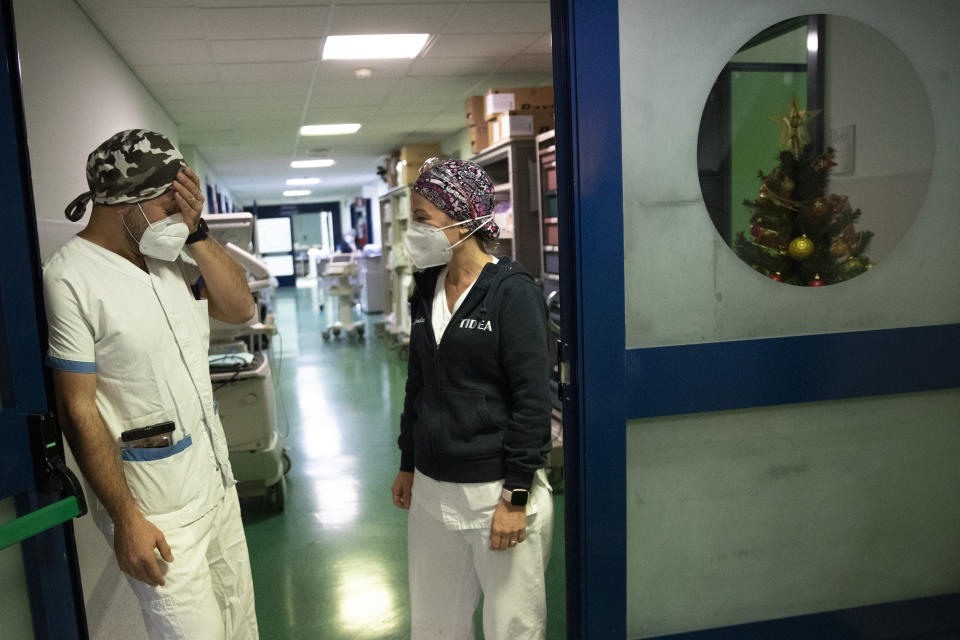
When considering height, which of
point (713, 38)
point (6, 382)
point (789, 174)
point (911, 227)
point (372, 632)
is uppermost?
point (713, 38)

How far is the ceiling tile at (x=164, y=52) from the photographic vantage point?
4.30 m

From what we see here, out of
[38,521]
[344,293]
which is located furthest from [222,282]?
[344,293]

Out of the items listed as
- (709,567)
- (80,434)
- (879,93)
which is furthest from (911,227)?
(80,434)

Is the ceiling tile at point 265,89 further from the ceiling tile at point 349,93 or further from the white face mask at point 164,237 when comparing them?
the white face mask at point 164,237

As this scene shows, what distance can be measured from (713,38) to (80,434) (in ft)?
5.66

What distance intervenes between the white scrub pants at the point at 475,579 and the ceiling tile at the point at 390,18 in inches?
117

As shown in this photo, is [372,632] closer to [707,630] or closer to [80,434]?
[707,630]

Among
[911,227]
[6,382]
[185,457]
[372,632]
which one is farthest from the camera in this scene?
[372,632]

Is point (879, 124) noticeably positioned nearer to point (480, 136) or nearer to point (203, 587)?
point (203, 587)

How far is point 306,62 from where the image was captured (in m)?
5.04

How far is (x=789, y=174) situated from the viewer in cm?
189

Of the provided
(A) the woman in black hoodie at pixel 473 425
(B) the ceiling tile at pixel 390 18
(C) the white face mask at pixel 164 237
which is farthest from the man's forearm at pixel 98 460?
(B) the ceiling tile at pixel 390 18

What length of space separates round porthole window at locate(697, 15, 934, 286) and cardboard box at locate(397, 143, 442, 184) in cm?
714

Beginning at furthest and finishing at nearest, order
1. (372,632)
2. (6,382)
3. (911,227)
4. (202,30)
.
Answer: (202,30)
(372,632)
(911,227)
(6,382)
